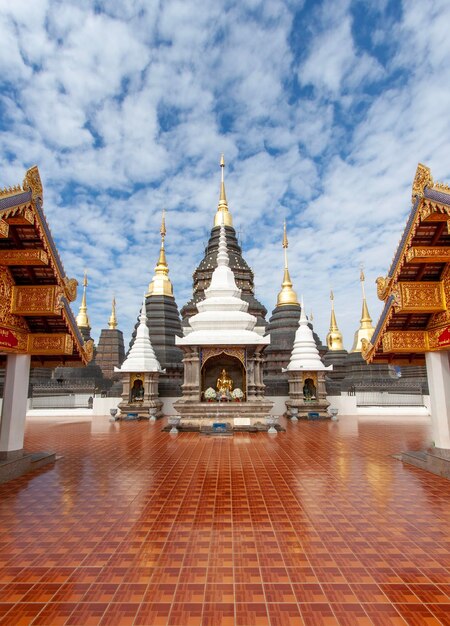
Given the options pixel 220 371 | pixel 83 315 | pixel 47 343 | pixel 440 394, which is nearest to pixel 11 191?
pixel 47 343

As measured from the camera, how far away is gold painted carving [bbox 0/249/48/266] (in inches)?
293

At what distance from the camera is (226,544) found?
4.64 m

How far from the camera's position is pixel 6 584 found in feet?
12.3

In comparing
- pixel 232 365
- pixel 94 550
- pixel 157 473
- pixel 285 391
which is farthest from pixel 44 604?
pixel 285 391

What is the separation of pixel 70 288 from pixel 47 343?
57.1 inches

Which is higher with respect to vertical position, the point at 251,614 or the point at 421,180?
the point at 421,180

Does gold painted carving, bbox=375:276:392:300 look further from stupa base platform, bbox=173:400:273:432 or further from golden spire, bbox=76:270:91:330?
golden spire, bbox=76:270:91:330

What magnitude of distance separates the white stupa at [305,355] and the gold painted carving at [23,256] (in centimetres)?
1500

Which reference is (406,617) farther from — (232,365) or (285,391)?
(285,391)

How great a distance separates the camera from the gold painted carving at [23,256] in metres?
7.44

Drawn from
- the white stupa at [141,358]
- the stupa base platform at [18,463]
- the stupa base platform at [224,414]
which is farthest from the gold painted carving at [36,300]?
the white stupa at [141,358]

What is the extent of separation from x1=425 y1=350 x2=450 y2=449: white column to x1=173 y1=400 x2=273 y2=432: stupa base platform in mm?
6945

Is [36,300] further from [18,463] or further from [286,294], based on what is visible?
[286,294]

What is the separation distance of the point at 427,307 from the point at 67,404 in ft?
71.1
